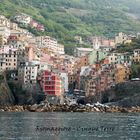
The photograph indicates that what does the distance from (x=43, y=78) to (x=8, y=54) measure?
17246 mm

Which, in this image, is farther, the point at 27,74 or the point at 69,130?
the point at 27,74

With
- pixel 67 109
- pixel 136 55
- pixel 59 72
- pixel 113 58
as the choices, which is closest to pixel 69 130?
pixel 67 109

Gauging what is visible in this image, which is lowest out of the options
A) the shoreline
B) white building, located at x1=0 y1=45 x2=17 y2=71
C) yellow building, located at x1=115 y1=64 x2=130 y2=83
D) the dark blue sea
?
the shoreline

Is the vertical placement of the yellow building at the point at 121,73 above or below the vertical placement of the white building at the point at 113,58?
below

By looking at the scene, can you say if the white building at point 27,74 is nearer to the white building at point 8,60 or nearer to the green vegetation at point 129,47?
the white building at point 8,60

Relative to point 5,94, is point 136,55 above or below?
above

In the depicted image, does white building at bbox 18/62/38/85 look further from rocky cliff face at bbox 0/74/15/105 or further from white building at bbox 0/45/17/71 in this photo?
rocky cliff face at bbox 0/74/15/105

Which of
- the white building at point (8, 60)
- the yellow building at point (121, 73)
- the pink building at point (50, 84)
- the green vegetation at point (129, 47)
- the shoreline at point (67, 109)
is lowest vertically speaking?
the shoreline at point (67, 109)

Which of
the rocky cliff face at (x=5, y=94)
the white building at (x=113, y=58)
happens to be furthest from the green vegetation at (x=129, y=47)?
the rocky cliff face at (x=5, y=94)

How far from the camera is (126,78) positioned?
165625 mm

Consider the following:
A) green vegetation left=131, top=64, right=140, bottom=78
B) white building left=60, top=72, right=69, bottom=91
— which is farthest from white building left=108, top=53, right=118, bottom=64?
green vegetation left=131, top=64, right=140, bottom=78

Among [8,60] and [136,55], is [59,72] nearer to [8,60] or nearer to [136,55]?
[8,60]

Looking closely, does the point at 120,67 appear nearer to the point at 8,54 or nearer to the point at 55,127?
the point at 8,54

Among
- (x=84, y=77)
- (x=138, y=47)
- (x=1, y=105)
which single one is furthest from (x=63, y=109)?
(x=138, y=47)
